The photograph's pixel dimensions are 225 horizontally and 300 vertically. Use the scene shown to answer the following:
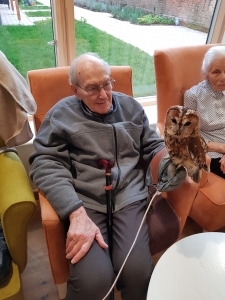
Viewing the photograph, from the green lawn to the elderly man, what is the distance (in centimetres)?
72

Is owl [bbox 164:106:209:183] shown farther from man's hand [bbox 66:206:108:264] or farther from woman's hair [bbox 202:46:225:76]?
woman's hair [bbox 202:46:225:76]

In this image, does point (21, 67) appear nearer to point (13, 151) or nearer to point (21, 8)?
point (21, 8)

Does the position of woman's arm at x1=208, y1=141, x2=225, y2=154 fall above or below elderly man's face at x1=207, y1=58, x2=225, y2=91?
below

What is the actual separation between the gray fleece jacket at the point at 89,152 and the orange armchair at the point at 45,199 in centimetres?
11

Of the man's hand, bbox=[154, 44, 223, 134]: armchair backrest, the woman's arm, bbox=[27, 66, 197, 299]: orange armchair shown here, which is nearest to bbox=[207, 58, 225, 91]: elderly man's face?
bbox=[154, 44, 223, 134]: armchair backrest

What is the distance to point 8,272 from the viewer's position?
1.00 m

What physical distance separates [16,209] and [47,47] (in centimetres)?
124

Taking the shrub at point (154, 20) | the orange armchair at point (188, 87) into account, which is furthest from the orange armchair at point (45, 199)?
the shrub at point (154, 20)

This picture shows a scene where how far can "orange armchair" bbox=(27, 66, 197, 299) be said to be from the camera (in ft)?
3.34

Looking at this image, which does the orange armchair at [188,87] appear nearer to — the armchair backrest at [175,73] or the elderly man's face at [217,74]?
the armchair backrest at [175,73]

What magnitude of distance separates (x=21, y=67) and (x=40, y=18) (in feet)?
1.12

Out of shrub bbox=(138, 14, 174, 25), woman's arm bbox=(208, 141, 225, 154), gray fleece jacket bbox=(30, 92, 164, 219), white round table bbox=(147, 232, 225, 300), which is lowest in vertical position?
white round table bbox=(147, 232, 225, 300)

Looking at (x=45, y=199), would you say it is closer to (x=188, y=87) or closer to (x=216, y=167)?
(x=216, y=167)

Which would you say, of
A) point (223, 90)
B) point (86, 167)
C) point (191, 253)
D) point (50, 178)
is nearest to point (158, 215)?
point (191, 253)
